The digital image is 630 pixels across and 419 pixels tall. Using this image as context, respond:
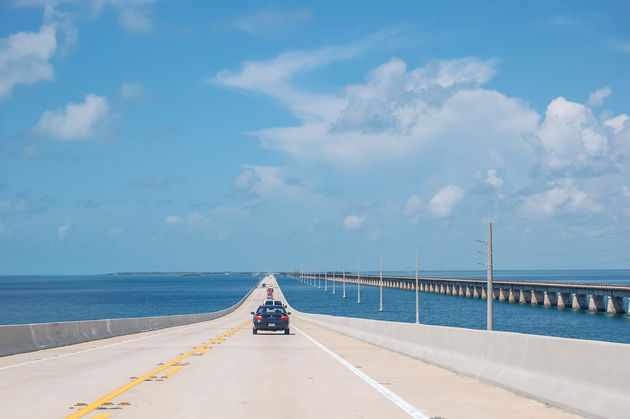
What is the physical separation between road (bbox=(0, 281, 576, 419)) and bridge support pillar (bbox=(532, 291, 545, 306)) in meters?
130

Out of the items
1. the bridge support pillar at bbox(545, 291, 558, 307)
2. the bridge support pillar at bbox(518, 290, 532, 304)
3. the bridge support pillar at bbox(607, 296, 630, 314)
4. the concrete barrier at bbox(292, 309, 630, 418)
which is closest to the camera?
the concrete barrier at bbox(292, 309, 630, 418)

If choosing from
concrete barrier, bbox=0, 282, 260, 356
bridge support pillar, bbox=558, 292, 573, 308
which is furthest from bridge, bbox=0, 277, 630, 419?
bridge support pillar, bbox=558, 292, 573, 308

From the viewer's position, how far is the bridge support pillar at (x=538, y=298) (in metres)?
141

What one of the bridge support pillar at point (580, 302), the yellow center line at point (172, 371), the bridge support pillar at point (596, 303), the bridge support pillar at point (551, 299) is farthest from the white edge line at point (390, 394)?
the bridge support pillar at point (551, 299)

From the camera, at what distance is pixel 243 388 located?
40.2ft

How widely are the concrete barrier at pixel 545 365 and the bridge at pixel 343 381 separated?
0.6 inches

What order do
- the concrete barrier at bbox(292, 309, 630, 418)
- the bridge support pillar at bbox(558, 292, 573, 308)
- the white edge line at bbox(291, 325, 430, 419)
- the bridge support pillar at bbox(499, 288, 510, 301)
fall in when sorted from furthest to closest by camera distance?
the bridge support pillar at bbox(499, 288, 510, 301) < the bridge support pillar at bbox(558, 292, 573, 308) < the white edge line at bbox(291, 325, 430, 419) < the concrete barrier at bbox(292, 309, 630, 418)

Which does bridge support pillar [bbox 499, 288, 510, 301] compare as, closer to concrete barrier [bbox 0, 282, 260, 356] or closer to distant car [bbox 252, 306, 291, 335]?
concrete barrier [bbox 0, 282, 260, 356]

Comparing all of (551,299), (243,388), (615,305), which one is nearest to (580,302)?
(551,299)

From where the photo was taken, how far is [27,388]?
12289mm

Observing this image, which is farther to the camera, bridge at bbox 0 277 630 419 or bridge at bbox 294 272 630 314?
bridge at bbox 294 272 630 314

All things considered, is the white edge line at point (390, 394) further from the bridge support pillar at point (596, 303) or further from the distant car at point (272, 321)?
the bridge support pillar at point (596, 303)

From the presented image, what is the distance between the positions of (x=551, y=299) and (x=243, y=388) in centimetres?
13146

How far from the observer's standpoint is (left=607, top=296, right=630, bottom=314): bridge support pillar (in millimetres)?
109938
